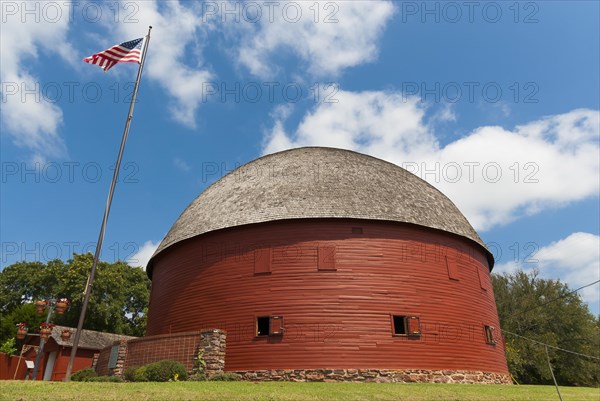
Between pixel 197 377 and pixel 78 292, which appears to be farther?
pixel 78 292

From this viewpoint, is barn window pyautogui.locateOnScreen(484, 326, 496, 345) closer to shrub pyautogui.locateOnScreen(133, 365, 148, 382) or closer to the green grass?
the green grass

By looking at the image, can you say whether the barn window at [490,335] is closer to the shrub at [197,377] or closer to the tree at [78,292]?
the shrub at [197,377]

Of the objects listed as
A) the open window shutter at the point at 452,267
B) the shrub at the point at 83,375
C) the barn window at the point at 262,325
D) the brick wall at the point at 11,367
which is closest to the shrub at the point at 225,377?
the barn window at the point at 262,325

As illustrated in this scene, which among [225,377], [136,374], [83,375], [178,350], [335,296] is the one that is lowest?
[225,377]

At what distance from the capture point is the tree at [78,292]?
45.8 m

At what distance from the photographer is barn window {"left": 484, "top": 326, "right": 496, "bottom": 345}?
20609mm

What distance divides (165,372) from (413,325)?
31.5 feet

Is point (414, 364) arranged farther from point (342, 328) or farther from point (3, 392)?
point (3, 392)

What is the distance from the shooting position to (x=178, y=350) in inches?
696

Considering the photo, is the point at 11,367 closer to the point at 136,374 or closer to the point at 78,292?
the point at 78,292

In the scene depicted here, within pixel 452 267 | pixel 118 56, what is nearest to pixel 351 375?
pixel 452 267

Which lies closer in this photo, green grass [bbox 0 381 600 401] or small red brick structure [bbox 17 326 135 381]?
green grass [bbox 0 381 600 401]

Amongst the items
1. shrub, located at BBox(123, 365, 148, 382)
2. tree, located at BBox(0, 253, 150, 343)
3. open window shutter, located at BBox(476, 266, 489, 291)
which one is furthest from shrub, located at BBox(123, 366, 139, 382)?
tree, located at BBox(0, 253, 150, 343)

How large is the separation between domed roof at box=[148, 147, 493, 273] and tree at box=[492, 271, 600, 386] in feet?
60.9
